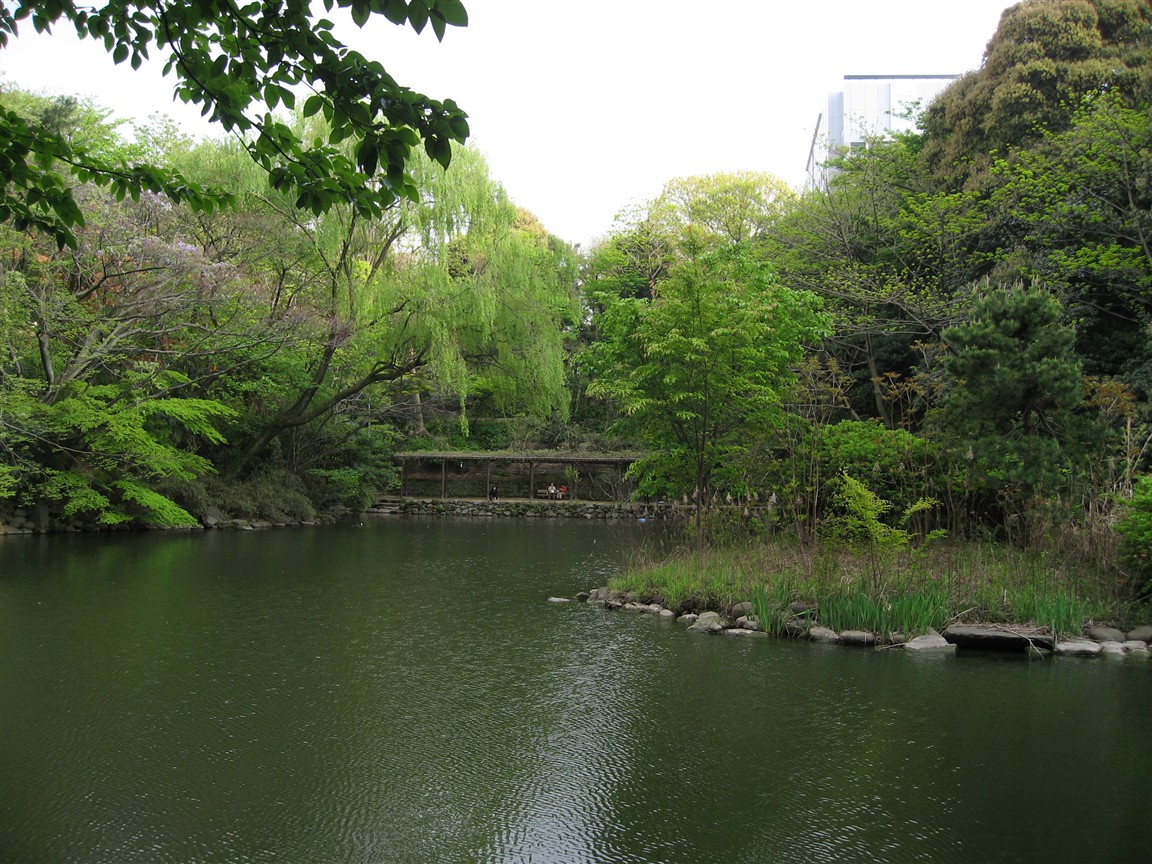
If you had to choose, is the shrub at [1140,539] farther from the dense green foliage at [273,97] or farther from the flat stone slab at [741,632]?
the dense green foliage at [273,97]

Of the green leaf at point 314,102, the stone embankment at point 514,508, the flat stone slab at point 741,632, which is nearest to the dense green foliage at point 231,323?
the stone embankment at point 514,508

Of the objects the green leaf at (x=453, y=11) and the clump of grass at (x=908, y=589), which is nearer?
the green leaf at (x=453, y=11)

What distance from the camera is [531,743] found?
4.30 metres

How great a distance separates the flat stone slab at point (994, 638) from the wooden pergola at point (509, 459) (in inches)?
597

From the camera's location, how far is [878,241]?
56.2 ft

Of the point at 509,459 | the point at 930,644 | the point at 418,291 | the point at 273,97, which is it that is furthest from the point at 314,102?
the point at 509,459

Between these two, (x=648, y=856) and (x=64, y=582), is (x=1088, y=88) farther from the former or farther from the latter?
(x=64, y=582)

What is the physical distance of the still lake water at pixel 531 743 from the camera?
3.21 meters

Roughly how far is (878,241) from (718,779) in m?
15.3

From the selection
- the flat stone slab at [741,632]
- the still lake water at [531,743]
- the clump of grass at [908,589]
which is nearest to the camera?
the still lake water at [531,743]

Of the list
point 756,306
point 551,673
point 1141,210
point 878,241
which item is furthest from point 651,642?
point 878,241

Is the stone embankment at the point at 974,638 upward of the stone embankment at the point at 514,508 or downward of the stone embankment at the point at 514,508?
upward

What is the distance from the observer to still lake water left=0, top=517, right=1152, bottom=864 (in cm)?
321

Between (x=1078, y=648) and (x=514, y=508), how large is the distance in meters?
16.6
